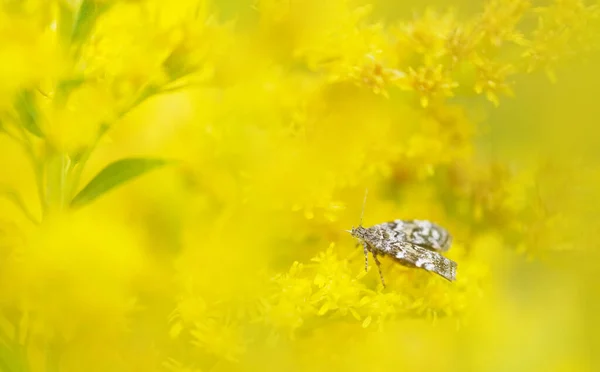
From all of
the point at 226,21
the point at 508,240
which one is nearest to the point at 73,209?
the point at 226,21

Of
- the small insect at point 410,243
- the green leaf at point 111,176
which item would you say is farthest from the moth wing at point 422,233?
the green leaf at point 111,176

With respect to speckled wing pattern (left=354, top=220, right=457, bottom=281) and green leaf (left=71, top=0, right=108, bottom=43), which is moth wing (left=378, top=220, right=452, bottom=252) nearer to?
speckled wing pattern (left=354, top=220, right=457, bottom=281)

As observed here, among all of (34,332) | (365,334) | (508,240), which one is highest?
(508,240)

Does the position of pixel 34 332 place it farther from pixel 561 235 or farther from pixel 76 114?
pixel 561 235

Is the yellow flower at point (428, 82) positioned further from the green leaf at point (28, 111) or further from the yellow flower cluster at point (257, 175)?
the green leaf at point (28, 111)

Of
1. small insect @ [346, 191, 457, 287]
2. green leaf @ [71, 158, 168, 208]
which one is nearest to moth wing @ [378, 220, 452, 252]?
small insect @ [346, 191, 457, 287]

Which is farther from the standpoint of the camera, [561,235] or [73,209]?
[561,235]

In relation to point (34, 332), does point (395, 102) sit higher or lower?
higher
